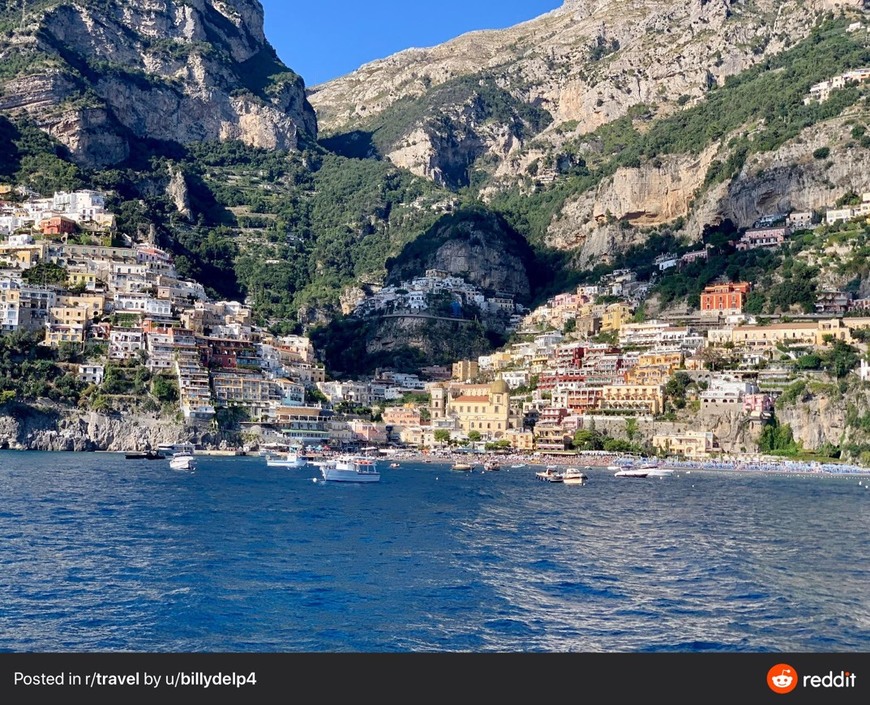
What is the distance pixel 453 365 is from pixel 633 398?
104 feet

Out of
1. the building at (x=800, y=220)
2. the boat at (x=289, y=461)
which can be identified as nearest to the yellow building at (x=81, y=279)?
the boat at (x=289, y=461)

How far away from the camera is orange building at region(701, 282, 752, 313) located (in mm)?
122375

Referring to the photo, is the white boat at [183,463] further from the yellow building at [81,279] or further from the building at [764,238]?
the building at [764,238]

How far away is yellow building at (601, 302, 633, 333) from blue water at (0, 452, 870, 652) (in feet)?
231

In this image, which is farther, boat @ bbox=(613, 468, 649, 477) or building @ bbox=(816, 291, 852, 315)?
building @ bbox=(816, 291, 852, 315)

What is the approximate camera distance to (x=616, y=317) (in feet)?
432

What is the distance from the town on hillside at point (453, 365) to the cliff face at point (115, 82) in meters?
22.1

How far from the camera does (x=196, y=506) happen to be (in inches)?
2034

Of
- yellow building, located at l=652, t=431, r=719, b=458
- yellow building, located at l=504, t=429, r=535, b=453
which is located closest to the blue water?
yellow building, located at l=652, t=431, r=719, b=458

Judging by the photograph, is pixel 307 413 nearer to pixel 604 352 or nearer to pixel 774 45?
pixel 604 352

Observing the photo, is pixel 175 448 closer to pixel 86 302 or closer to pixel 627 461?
pixel 86 302

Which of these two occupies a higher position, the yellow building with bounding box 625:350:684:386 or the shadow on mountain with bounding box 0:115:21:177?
the shadow on mountain with bounding box 0:115:21:177

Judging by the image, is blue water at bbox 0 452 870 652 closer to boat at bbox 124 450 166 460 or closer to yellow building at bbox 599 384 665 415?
boat at bbox 124 450 166 460
